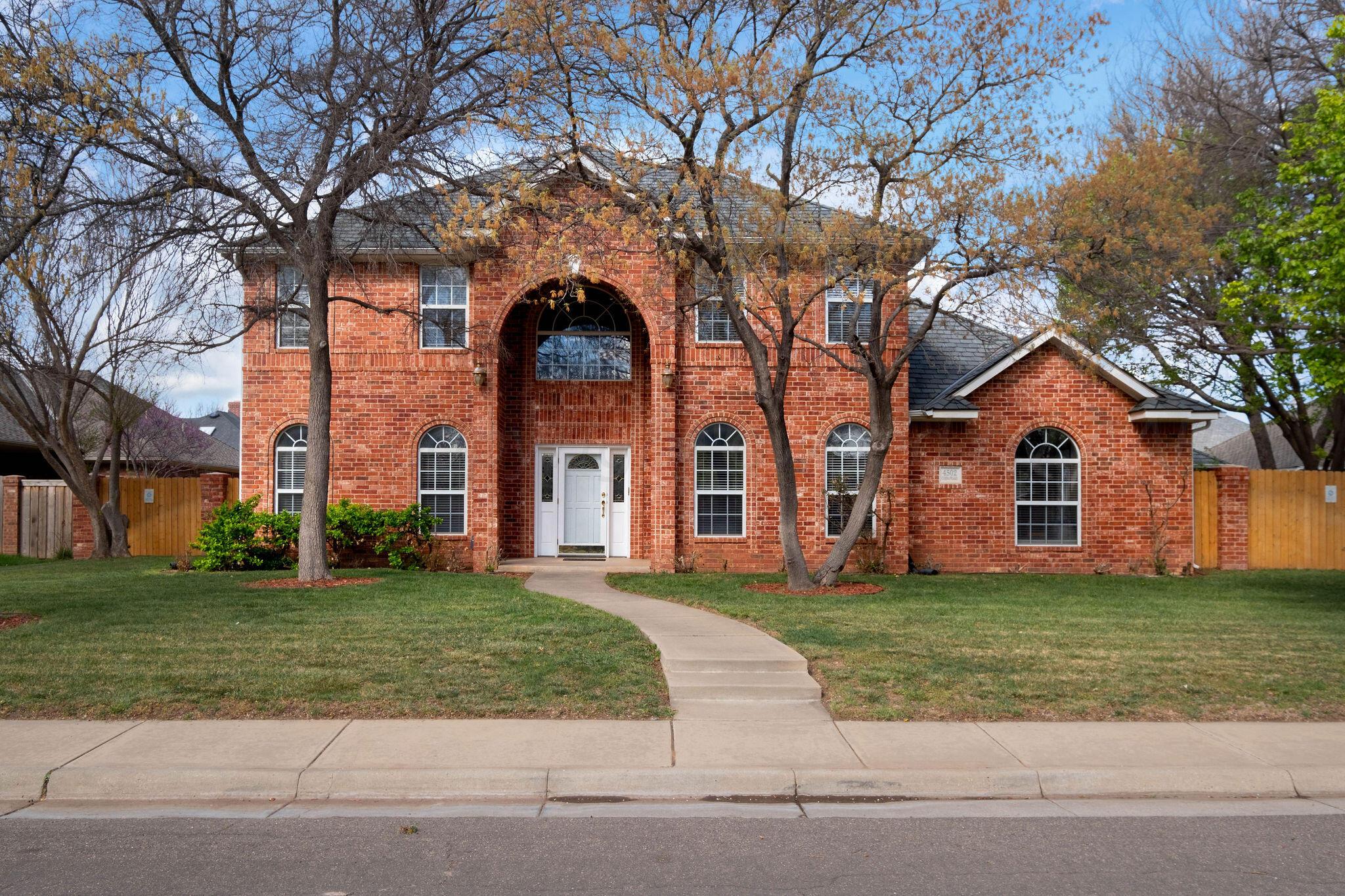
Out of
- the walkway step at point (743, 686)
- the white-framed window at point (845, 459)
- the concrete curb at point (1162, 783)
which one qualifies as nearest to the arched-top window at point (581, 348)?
the white-framed window at point (845, 459)

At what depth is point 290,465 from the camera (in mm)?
17453

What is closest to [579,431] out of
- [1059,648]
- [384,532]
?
[384,532]

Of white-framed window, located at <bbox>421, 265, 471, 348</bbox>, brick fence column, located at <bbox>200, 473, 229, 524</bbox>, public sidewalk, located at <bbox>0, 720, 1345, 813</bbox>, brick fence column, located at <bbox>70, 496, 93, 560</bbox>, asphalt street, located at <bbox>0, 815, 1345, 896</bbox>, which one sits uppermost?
white-framed window, located at <bbox>421, 265, 471, 348</bbox>

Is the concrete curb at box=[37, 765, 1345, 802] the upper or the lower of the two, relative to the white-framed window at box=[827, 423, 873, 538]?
lower

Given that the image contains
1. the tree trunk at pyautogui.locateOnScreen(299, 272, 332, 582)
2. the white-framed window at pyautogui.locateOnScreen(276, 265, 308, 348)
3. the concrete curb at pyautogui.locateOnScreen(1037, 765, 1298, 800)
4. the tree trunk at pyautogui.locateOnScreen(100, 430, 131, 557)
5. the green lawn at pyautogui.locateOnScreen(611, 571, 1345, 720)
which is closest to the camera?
the concrete curb at pyautogui.locateOnScreen(1037, 765, 1298, 800)

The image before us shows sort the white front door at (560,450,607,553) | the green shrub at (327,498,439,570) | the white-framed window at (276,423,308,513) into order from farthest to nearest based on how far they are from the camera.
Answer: the white front door at (560,450,607,553), the white-framed window at (276,423,308,513), the green shrub at (327,498,439,570)

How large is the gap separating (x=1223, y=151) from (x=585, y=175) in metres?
13.3

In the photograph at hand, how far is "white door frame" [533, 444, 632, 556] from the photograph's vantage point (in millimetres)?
18156

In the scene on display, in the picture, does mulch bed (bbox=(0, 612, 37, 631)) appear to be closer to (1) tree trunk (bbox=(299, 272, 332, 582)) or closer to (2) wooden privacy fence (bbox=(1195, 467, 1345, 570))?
(1) tree trunk (bbox=(299, 272, 332, 582))

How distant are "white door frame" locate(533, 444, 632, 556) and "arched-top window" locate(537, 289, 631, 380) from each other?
129cm

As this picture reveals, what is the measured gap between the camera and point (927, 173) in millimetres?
12414

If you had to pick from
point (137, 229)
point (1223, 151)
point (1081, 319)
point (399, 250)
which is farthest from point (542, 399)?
point (1223, 151)

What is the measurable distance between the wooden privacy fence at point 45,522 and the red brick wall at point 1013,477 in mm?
18126

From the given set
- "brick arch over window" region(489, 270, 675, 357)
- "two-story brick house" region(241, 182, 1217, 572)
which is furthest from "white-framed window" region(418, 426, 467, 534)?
"brick arch over window" region(489, 270, 675, 357)
